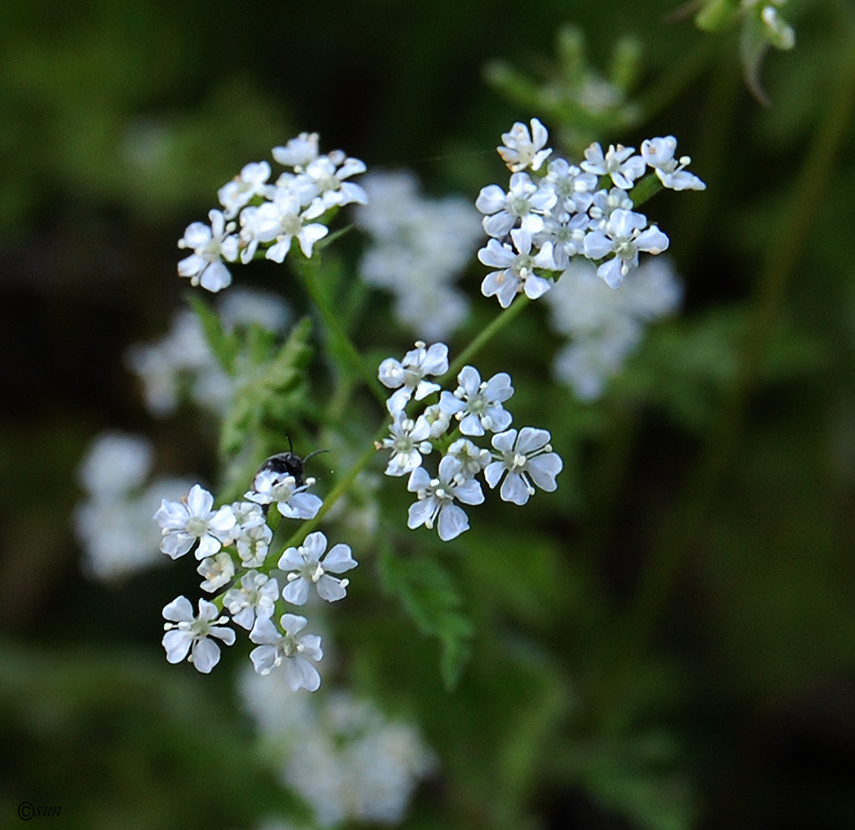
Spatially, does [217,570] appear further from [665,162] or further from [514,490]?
[665,162]

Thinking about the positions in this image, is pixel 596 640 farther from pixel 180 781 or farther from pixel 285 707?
pixel 180 781

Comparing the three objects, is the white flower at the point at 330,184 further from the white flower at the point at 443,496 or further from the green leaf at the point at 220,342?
the white flower at the point at 443,496

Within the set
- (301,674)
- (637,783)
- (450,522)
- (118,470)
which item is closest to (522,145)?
(450,522)

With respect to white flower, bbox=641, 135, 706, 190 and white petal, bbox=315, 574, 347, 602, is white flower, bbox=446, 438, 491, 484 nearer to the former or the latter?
white petal, bbox=315, 574, 347, 602

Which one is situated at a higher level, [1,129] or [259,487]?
[1,129]

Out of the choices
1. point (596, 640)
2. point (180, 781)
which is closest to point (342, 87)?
point (596, 640)

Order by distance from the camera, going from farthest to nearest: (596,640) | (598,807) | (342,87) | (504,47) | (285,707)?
(342,87), (504,47), (598,807), (596,640), (285,707)

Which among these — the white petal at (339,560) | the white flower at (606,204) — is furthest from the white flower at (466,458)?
the white flower at (606,204)
